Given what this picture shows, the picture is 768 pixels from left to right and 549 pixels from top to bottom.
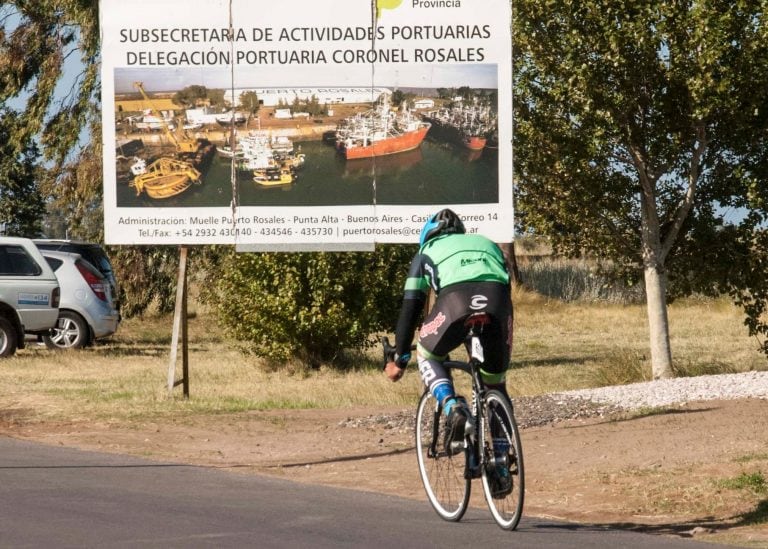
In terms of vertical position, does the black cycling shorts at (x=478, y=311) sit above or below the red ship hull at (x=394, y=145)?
below

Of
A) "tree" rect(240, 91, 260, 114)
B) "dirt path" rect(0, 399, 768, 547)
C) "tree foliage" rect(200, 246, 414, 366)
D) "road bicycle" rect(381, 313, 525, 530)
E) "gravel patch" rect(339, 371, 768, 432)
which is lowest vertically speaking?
"dirt path" rect(0, 399, 768, 547)

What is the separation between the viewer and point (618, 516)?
882 centimetres

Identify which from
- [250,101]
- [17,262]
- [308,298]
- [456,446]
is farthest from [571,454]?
[17,262]

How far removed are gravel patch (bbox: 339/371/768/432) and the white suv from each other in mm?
10151

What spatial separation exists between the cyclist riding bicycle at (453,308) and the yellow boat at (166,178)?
807 centimetres

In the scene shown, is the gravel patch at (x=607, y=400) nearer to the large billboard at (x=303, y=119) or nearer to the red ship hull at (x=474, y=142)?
the large billboard at (x=303, y=119)

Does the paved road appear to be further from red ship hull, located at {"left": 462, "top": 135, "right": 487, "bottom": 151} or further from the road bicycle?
red ship hull, located at {"left": 462, "top": 135, "right": 487, "bottom": 151}

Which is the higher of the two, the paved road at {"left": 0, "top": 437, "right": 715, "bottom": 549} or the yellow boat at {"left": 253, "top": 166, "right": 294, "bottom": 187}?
the yellow boat at {"left": 253, "top": 166, "right": 294, "bottom": 187}

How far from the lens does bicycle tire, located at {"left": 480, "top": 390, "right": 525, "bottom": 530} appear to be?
25.3 feet

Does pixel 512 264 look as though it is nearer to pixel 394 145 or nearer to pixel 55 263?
pixel 55 263

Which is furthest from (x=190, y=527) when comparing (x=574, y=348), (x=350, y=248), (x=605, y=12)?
(x=574, y=348)

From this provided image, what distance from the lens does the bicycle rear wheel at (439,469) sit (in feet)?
27.5

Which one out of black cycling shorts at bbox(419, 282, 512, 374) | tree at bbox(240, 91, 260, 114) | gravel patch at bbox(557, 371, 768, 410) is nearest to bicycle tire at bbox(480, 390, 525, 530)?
black cycling shorts at bbox(419, 282, 512, 374)

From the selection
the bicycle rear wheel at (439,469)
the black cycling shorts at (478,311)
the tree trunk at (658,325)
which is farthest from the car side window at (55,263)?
the black cycling shorts at (478,311)
